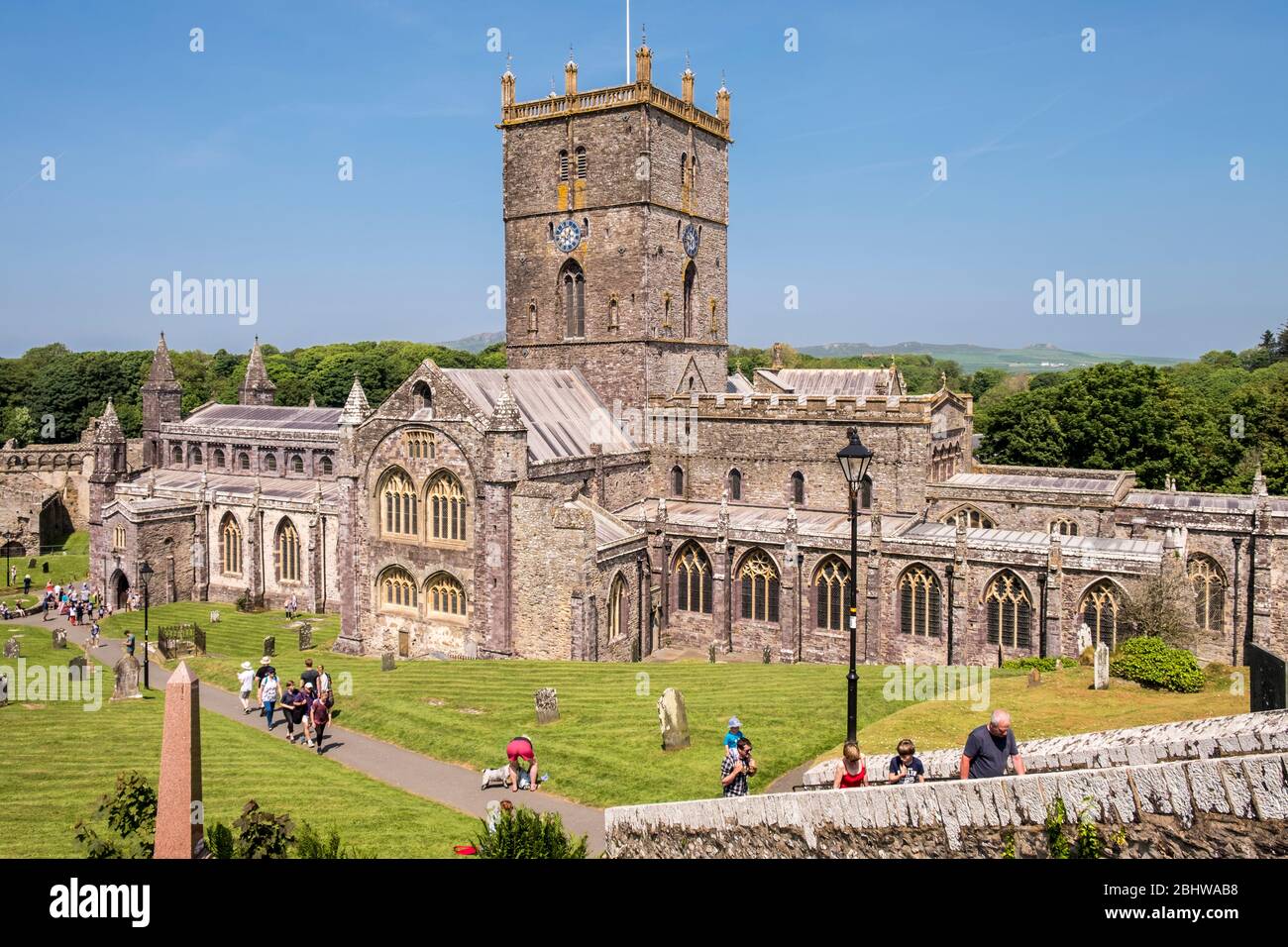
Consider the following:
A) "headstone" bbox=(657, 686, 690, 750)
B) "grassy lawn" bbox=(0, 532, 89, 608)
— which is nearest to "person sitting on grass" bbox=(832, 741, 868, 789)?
"headstone" bbox=(657, 686, 690, 750)

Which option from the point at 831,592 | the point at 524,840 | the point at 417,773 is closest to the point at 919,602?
the point at 831,592

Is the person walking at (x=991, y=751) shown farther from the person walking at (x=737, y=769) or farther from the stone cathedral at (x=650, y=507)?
the stone cathedral at (x=650, y=507)

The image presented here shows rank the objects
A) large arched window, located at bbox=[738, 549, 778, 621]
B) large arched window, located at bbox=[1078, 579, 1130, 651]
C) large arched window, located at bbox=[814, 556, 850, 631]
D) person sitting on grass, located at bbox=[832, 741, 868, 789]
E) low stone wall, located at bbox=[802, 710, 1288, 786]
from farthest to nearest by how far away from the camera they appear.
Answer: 1. large arched window, located at bbox=[738, 549, 778, 621]
2. large arched window, located at bbox=[814, 556, 850, 631]
3. large arched window, located at bbox=[1078, 579, 1130, 651]
4. person sitting on grass, located at bbox=[832, 741, 868, 789]
5. low stone wall, located at bbox=[802, 710, 1288, 786]

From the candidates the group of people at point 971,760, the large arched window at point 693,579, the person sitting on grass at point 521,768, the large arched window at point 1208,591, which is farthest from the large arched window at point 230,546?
the large arched window at point 1208,591

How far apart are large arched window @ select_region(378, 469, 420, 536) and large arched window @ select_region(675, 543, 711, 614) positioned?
1088cm

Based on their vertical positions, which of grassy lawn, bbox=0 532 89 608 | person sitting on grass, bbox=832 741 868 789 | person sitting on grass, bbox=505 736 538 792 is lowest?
grassy lawn, bbox=0 532 89 608

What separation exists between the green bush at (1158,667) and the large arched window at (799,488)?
59.4 ft

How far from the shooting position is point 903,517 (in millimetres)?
40250

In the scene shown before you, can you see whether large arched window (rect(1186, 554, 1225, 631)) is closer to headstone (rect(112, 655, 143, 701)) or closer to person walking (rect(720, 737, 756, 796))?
person walking (rect(720, 737, 756, 796))

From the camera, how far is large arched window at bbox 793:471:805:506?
4284 cm

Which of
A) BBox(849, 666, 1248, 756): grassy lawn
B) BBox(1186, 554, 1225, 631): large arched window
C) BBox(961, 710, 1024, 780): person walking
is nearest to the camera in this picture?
BBox(961, 710, 1024, 780): person walking

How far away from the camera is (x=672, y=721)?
76.4 ft

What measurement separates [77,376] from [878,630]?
338 ft

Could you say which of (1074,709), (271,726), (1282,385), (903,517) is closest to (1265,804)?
(1074,709)
